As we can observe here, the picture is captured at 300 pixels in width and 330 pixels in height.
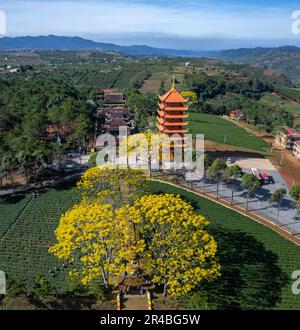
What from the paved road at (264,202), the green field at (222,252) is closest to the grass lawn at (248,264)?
the green field at (222,252)

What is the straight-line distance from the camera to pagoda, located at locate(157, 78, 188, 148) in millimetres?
45312

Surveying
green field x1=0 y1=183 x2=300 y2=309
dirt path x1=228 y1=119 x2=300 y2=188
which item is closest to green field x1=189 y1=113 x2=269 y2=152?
dirt path x1=228 y1=119 x2=300 y2=188

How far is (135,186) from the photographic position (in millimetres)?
30734

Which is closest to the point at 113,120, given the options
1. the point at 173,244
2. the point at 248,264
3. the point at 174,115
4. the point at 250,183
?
→ the point at 174,115

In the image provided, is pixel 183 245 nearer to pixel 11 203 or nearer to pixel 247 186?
pixel 247 186

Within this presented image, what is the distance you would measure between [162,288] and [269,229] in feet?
42.5

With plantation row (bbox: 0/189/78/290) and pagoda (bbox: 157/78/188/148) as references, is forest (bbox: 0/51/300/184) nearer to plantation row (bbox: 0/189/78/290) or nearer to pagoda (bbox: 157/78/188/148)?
plantation row (bbox: 0/189/78/290)

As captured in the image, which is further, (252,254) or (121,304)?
(252,254)

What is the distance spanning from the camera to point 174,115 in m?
45.9

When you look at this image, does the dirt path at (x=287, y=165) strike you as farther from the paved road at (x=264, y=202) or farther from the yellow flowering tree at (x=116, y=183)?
the yellow flowering tree at (x=116, y=183)

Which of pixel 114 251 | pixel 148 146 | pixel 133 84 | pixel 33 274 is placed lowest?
pixel 33 274

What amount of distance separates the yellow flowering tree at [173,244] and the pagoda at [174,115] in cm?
2301

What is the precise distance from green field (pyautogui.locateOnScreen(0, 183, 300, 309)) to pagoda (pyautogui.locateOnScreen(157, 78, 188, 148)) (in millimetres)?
9934

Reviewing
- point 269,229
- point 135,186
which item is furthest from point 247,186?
point 135,186
